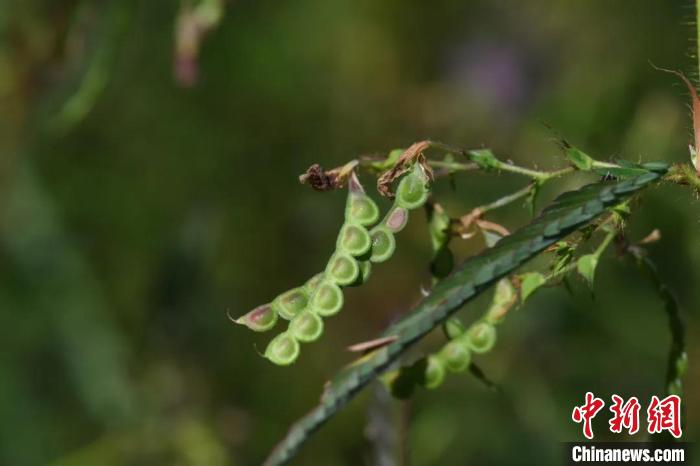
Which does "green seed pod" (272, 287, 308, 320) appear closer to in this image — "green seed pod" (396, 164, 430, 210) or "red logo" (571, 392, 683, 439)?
"green seed pod" (396, 164, 430, 210)

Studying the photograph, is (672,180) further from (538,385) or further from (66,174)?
(66,174)

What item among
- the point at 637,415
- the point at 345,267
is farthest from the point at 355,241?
the point at 637,415

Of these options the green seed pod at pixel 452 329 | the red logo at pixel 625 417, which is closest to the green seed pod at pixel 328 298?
the green seed pod at pixel 452 329

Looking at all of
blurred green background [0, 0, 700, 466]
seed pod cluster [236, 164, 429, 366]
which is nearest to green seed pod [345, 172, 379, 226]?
seed pod cluster [236, 164, 429, 366]

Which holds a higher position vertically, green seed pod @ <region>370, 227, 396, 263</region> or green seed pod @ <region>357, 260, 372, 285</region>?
green seed pod @ <region>370, 227, 396, 263</region>

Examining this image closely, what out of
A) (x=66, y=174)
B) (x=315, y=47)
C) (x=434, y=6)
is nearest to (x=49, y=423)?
(x=66, y=174)
